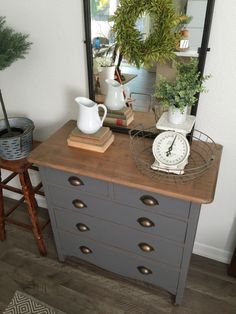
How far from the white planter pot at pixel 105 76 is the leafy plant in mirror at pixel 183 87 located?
0.31 m

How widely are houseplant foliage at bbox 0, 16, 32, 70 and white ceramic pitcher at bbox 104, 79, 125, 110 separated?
18.4 inches

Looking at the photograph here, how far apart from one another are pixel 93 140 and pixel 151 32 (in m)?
0.54

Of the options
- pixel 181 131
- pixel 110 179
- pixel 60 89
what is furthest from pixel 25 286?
pixel 181 131

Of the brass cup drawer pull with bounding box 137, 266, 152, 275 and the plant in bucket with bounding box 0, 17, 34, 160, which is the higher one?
the plant in bucket with bounding box 0, 17, 34, 160

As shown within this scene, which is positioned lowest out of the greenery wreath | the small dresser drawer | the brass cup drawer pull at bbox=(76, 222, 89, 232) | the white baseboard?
the white baseboard

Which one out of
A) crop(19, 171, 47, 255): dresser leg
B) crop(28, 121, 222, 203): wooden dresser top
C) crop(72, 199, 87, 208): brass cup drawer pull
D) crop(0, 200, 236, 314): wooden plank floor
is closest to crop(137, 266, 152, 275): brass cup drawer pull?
crop(0, 200, 236, 314): wooden plank floor

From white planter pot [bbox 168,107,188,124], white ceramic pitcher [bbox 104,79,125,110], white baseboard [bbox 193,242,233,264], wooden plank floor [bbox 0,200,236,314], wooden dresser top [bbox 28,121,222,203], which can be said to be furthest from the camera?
white baseboard [bbox 193,242,233,264]

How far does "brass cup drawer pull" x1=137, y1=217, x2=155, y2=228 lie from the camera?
116 centimetres

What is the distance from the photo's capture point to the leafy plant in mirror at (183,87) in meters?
1.04

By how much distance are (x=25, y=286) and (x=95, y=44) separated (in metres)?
1.43

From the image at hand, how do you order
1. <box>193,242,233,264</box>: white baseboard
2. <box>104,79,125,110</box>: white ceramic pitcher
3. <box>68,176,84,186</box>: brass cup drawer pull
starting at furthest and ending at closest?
1. <box>193,242,233,264</box>: white baseboard
2. <box>104,79,125,110</box>: white ceramic pitcher
3. <box>68,176,84,186</box>: brass cup drawer pull

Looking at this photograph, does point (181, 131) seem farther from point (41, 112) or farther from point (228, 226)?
point (41, 112)

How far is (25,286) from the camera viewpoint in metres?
1.56

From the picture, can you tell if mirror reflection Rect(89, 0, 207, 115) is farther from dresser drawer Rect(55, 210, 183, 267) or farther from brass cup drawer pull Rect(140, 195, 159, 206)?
dresser drawer Rect(55, 210, 183, 267)
